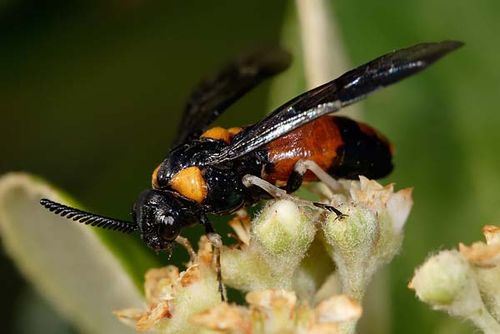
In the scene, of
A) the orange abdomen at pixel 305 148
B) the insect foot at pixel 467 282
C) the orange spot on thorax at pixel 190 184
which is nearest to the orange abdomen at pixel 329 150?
the orange abdomen at pixel 305 148

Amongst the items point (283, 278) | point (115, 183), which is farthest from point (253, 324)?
point (115, 183)

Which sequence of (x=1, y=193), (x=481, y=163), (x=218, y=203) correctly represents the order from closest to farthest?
(x=218, y=203)
(x=1, y=193)
(x=481, y=163)

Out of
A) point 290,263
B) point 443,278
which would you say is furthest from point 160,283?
point 443,278

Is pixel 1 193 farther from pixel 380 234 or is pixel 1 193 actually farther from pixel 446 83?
pixel 446 83

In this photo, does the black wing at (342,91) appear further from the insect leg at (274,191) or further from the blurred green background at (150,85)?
the blurred green background at (150,85)

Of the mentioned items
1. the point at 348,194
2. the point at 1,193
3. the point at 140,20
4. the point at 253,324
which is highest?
the point at 140,20

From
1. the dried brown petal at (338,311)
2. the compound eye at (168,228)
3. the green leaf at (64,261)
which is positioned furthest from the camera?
the green leaf at (64,261)
